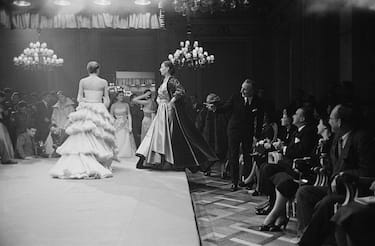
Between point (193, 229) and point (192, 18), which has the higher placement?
point (192, 18)

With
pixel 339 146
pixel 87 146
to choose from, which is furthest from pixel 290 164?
pixel 87 146

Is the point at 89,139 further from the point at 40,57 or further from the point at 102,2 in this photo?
the point at 40,57

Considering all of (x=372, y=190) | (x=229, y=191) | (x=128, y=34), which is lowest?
(x=229, y=191)

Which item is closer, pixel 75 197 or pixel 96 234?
pixel 96 234

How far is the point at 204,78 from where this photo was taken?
351 inches

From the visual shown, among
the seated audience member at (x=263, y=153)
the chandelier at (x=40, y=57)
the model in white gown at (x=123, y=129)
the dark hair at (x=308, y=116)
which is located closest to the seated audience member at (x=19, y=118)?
the dark hair at (x=308, y=116)

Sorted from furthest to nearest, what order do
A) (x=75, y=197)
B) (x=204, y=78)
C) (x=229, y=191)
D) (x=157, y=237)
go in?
(x=204, y=78) → (x=229, y=191) → (x=75, y=197) → (x=157, y=237)

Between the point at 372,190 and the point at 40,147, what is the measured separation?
5.45 m

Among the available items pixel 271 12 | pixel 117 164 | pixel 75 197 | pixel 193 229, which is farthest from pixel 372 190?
pixel 271 12

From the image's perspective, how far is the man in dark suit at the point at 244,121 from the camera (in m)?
5.28

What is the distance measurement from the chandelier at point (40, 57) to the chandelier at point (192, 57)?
247 centimetres

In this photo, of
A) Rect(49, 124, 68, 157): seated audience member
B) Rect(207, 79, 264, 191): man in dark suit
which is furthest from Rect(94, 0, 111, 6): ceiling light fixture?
Rect(207, 79, 264, 191): man in dark suit

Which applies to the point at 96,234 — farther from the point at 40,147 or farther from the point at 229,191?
the point at 40,147

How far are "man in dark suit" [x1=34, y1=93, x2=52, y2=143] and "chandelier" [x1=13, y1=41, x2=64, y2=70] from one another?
113cm
